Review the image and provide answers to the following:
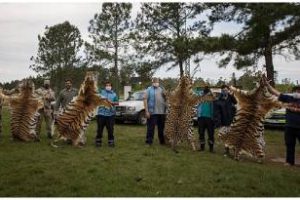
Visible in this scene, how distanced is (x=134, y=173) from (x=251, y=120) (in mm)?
3593

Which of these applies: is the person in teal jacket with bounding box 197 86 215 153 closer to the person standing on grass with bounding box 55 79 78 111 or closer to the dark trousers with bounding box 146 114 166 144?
the dark trousers with bounding box 146 114 166 144

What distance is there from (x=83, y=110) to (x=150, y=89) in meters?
2.10

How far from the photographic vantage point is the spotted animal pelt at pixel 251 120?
1071 centimetres

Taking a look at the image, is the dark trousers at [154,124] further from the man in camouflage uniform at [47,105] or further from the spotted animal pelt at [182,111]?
the man in camouflage uniform at [47,105]

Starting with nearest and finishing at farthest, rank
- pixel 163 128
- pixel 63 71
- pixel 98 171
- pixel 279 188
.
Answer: pixel 279 188 < pixel 98 171 < pixel 163 128 < pixel 63 71

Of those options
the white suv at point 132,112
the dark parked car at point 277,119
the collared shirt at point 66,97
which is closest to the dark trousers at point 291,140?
the collared shirt at point 66,97

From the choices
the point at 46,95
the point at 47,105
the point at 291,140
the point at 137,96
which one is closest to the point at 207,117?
the point at 291,140

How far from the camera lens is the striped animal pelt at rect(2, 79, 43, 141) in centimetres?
1353

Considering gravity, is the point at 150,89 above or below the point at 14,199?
above

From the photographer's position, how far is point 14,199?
22.1 ft

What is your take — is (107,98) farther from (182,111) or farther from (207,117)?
(207,117)

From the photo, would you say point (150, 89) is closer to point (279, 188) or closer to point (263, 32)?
point (279, 188)

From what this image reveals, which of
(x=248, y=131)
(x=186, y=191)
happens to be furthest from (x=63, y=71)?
(x=186, y=191)

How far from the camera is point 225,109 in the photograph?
12047mm
